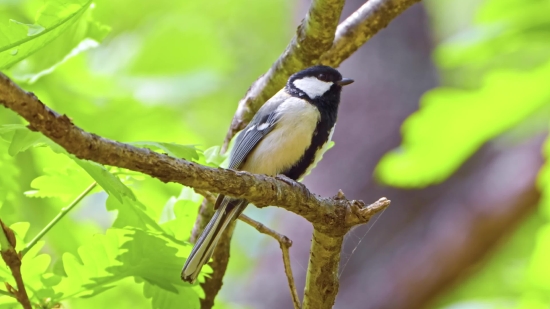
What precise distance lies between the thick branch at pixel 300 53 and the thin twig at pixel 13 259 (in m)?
1.08

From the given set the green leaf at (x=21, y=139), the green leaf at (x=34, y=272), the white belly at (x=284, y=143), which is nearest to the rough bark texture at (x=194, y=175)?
the green leaf at (x=21, y=139)

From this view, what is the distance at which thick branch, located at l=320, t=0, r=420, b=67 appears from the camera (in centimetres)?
221

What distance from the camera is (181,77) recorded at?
3.27 meters

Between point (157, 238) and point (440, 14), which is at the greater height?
point (440, 14)

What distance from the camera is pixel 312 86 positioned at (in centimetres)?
247

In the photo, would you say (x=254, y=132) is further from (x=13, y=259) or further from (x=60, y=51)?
(x=13, y=259)

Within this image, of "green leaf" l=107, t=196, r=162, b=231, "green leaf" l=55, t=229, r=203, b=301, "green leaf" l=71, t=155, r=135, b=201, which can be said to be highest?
"green leaf" l=107, t=196, r=162, b=231

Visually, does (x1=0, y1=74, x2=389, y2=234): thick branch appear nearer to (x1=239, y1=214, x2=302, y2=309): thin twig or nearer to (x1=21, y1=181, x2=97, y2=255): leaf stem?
(x1=239, y1=214, x2=302, y2=309): thin twig

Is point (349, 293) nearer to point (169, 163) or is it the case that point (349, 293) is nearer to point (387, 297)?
point (387, 297)

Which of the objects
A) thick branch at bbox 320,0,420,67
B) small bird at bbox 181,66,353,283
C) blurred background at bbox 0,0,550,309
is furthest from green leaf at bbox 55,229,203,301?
thick branch at bbox 320,0,420,67

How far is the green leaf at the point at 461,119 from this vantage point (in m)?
1.75

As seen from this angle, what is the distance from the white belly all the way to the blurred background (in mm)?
354

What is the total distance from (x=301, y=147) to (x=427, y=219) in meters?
2.07

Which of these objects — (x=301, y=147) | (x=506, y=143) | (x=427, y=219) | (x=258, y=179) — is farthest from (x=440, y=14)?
(x=258, y=179)
